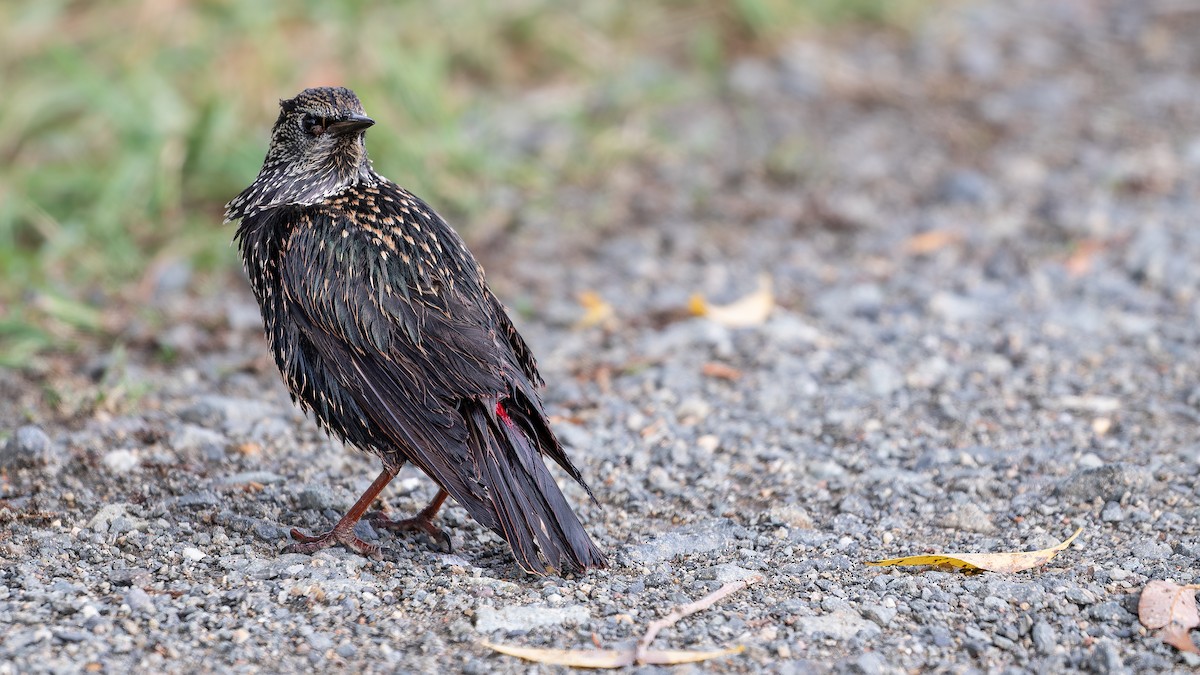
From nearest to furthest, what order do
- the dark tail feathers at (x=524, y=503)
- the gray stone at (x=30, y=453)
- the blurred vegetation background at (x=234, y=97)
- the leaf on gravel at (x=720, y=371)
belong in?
the dark tail feathers at (x=524, y=503), the gray stone at (x=30, y=453), the leaf on gravel at (x=720, y=371), the blurred vegetation background at (x=234, y=97)

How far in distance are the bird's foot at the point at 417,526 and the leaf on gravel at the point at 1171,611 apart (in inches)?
78.4

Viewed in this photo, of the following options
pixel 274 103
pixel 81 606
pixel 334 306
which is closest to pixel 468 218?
pixel 274 103

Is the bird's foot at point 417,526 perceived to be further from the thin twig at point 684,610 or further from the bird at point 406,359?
the thin twig at point 684,610

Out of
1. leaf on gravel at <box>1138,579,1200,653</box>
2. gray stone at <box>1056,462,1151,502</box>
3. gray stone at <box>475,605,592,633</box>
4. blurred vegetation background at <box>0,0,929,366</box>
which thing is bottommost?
leaf on gravel at <box>1138,579,1200,653</box>

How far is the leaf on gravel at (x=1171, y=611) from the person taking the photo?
3.36m

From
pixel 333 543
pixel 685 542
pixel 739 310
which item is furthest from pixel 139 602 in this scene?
pixel 739 310

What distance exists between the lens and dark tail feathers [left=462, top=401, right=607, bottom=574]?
147 inches

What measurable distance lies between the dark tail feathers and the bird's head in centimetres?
101

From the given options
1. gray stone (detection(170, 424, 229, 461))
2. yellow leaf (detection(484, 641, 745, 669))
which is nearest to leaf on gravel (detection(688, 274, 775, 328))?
gray stone (detection(170, 424, 229, 461))

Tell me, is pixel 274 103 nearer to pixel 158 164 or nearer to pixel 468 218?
pixel 158 164

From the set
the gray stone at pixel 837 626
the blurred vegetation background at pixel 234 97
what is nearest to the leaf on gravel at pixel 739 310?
the blurred vegetation background at pixel 234 97

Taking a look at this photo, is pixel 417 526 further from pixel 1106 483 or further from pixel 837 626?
pixel 1106 483

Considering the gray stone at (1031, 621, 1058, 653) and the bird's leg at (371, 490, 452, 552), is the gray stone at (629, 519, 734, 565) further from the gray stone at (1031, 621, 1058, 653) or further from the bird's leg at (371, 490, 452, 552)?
the gray stone at (1031, 621, 1058, 653)

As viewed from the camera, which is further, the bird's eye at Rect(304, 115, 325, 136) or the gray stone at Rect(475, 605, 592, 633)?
the bird's eye at Rect(304, 115, 325, 136)
